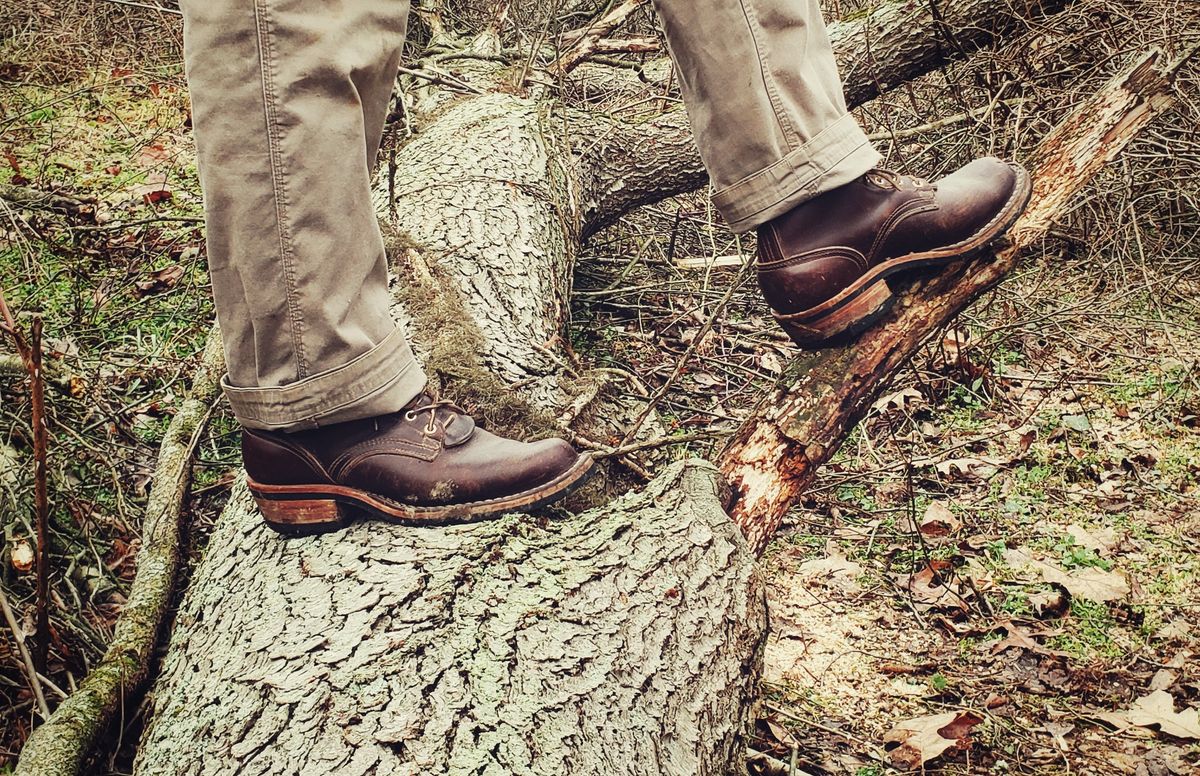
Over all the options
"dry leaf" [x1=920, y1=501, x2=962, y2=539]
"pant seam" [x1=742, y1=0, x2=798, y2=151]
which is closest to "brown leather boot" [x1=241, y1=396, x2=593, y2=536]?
"pant seam" [x1=742, y1=0, x2=798, y2=151]

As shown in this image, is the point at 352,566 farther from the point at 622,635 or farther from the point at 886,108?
the point at 886,108

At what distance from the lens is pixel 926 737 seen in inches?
72.7

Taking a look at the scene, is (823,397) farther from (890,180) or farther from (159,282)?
(159,282)

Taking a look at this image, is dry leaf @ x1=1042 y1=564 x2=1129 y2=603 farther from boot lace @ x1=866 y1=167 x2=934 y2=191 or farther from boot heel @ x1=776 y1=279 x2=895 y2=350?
boot lace @ x1=866 y1=167 x2=934 y2=191

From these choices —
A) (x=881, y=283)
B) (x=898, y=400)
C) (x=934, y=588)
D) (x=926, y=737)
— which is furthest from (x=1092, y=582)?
(x=881, y=283)

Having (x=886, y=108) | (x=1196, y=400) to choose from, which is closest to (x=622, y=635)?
(x=1196, y=400)

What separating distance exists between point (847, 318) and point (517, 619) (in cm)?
94

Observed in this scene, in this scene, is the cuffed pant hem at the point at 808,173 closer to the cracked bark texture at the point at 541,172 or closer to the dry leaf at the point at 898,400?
the cracked bark texture at the point at 541,172

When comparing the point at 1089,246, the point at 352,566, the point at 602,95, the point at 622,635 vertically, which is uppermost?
the point at 602,95

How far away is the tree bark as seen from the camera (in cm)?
124

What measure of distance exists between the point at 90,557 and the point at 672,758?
1.76 metres

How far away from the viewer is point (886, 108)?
4191 millimetres

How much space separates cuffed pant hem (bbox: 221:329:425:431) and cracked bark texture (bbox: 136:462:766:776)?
0.26 metres

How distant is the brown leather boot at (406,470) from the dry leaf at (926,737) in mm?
947
